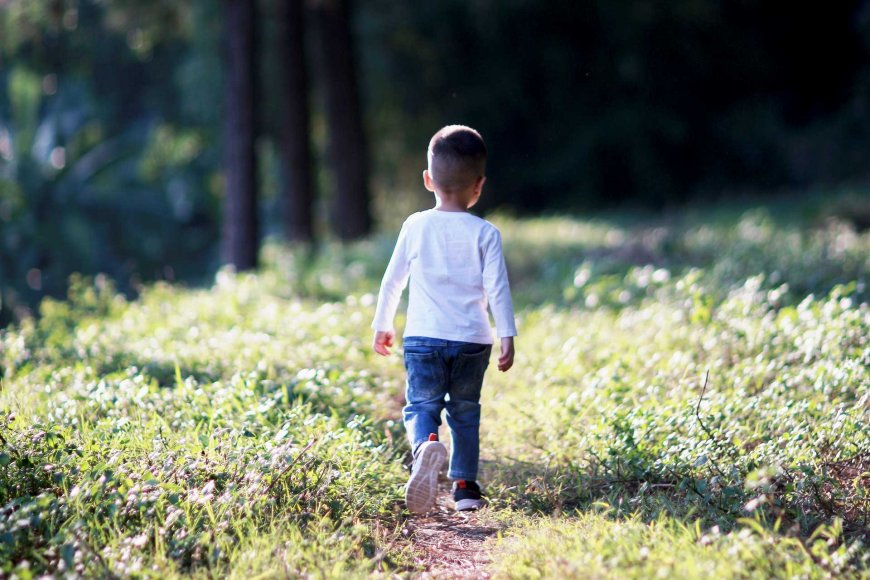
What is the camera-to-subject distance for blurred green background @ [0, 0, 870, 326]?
80.9ft

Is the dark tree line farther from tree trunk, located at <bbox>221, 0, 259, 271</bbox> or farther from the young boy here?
the young boy

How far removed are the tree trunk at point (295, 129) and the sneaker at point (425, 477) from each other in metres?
12.6

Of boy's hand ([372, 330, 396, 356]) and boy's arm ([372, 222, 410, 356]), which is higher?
boy's arm ([372, 222, 410, 356])

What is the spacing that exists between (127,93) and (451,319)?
28381mm

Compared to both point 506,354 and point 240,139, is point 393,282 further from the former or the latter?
point 240,139

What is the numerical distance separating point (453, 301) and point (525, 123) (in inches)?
895

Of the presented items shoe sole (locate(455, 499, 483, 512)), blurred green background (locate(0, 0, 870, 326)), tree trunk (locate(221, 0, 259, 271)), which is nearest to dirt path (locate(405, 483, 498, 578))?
shoe sole (locate(455, 499, 483, 512))

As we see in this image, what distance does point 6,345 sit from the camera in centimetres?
782

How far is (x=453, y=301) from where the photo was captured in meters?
4.86

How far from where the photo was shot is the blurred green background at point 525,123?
2467cm

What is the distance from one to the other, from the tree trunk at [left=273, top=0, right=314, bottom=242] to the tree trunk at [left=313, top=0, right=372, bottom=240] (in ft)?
2.91

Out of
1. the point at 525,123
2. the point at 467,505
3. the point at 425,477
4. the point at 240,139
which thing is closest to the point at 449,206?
the point at 425,477

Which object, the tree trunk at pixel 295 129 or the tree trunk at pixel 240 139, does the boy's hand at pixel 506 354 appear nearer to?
the tree trunk at pixel 240 139

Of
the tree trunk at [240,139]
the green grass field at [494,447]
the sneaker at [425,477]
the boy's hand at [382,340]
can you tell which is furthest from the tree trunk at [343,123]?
the sneaker at [425,477]
